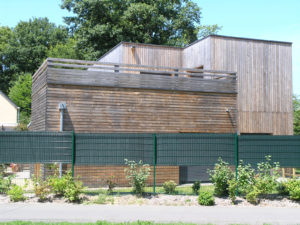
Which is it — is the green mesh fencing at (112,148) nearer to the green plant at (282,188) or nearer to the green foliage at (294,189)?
the green plant at (282,188)

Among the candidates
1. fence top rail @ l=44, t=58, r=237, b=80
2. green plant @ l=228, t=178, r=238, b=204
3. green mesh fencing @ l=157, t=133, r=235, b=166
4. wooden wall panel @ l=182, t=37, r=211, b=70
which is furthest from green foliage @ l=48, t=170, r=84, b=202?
wooden wall panel @ l=182, t=37, r=211, b=70

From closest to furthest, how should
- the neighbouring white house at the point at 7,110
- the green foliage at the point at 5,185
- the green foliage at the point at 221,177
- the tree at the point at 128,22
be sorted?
the green foliage at the point at 221,177
the green foliage at the point at 5,185
the tree at the point at 128,22
the neighbouring white house at the point at 7,110

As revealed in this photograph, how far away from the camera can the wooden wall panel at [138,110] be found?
15.1 metres

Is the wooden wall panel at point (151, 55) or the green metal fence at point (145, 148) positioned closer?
the green metal fence at point (145, 148)

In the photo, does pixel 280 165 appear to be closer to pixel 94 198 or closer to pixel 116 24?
pixel 94 198

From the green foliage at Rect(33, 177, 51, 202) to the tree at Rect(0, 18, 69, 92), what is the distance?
117 ft

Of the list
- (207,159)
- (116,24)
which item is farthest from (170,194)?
(116,24)

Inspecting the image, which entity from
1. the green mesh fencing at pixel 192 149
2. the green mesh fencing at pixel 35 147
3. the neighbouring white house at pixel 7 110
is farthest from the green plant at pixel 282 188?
the neighbouring white house at pixel 7 110

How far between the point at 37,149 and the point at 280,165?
7800 millimetres

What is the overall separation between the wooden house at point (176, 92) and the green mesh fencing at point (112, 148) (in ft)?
11.3

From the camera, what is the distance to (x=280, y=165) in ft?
39.7

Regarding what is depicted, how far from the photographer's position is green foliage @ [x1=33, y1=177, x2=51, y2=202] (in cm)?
1085

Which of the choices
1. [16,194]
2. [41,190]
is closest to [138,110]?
[41,190]

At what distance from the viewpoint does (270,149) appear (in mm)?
12227
